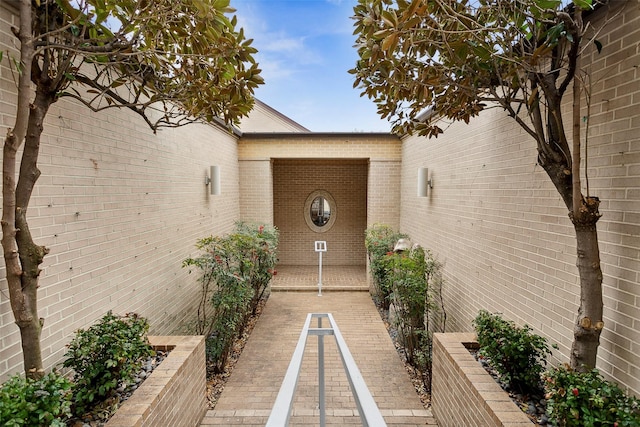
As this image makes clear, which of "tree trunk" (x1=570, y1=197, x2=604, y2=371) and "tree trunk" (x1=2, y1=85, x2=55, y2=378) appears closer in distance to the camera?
"tree trunk" (x1=2, y1=85, x2=55, y2=378)

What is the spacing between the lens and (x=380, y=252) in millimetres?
6332

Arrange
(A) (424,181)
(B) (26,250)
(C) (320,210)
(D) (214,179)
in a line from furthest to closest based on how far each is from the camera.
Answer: (C) (320,210)
(D) (214,179)
(A) (424,181)
(B) (26,250)

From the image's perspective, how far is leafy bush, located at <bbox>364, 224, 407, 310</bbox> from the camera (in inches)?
247

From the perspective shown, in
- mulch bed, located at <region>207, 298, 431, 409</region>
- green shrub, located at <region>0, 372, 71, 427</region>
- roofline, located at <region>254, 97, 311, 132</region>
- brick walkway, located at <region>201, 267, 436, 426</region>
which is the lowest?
mulch bed, located at <region>207, 298, 431, 409</region>

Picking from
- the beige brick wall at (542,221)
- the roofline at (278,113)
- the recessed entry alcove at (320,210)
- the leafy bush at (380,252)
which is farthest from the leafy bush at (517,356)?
the roofline at (278,113)

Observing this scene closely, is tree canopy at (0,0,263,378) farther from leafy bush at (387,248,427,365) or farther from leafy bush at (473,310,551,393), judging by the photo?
leafy bush at (387,248,427,365)

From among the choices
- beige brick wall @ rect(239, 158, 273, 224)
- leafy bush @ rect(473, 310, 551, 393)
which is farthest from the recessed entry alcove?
leafy bush @ rect(473, 310, 551, 393)

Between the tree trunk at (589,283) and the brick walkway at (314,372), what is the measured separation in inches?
77.7

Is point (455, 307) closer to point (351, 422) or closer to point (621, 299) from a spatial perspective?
point (351, 422)

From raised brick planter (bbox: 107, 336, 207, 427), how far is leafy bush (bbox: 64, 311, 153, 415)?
193 mm

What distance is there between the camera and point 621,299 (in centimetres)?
181

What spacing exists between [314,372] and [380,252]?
294cm

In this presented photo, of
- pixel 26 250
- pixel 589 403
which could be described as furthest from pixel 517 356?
pixel 26 250

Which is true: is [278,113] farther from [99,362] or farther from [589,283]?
[589,283]
